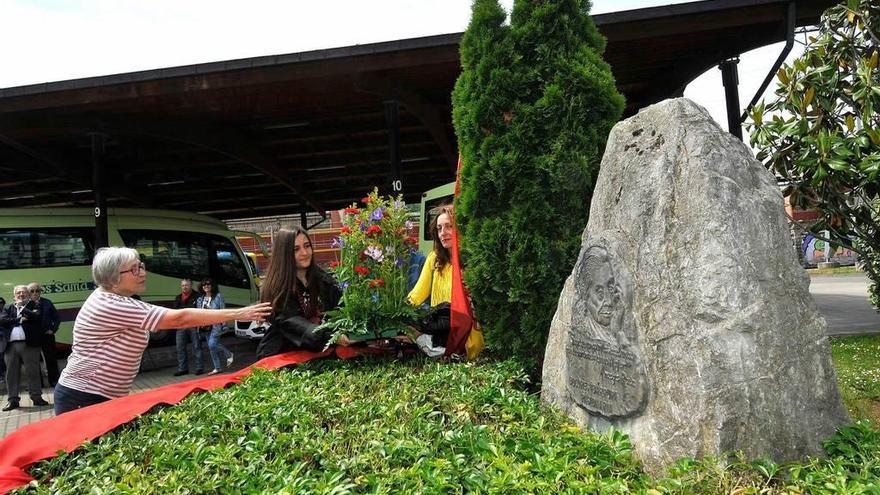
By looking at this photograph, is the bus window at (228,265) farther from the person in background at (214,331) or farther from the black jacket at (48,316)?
the black jacket at (48,316)

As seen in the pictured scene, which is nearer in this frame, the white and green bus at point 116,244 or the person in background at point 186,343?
the person in background at point 186,343

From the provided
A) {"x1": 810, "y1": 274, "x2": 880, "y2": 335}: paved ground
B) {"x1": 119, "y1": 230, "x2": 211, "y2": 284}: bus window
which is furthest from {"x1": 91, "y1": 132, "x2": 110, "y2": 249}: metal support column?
{"x1": 810, "y1": 274, "x2": 880, "y2": 335}: paved ground

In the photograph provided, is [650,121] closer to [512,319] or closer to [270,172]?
[512,319]

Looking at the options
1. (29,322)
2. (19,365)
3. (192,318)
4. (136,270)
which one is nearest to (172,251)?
(29,322)

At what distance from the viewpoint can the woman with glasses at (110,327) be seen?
3.65 meters

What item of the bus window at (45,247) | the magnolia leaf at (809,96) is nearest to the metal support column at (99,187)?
the bus window at (45,247)

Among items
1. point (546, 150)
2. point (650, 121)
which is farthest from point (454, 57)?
point (650, 121)

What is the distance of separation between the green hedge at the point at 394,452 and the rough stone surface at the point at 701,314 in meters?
0.15

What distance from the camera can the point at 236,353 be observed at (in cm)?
1358

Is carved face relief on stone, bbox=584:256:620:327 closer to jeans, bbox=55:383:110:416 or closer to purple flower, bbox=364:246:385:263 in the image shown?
purple flower, bbox=364:246:385:263

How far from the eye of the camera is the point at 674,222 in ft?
9.92

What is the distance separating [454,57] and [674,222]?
7269 mm

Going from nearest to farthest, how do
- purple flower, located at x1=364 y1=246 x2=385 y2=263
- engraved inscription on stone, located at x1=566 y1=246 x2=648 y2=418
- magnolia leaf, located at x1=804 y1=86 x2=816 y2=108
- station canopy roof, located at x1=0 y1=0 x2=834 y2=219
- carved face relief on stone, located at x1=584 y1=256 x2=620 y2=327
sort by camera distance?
1. engraved inscription on stone, located at x1=566 y1=246 x2=648 y2=418
2. carved face relief on stone, located at x1=584 y1=256 x2=620 y2=327
3. purple flower, located at x1=364 y1=246 x2=385 y2=263
4. magnolia leaf, located at x1=804 y1=86 x2=816 y2=108
5. station canopy roof, located at x1=0 y1=0 x2=834 y2=219

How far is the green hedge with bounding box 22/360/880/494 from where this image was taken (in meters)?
2.64
